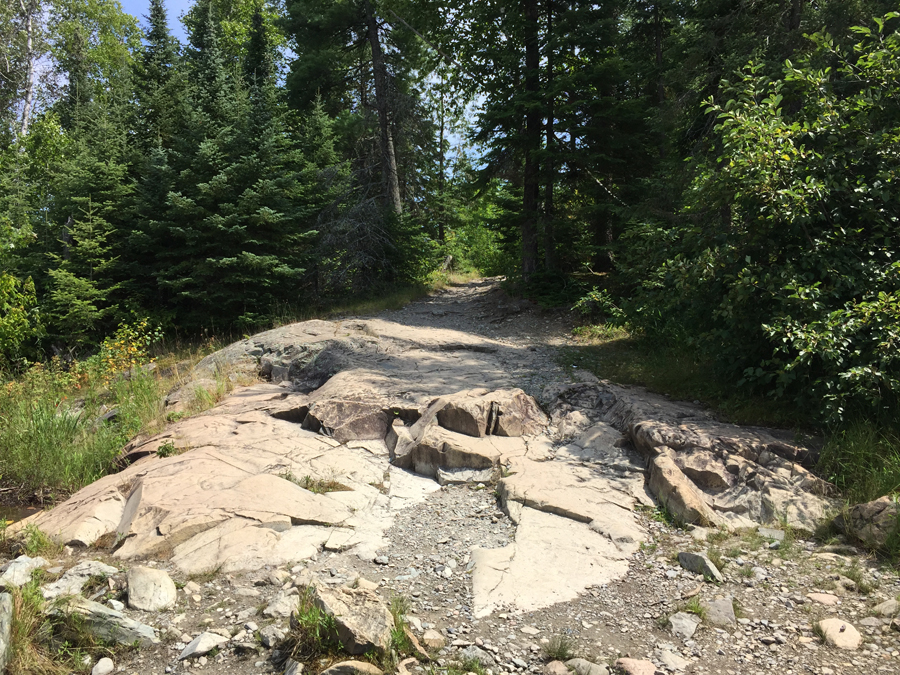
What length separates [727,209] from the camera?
298 inches

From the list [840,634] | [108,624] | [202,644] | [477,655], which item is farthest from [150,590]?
[840,634]

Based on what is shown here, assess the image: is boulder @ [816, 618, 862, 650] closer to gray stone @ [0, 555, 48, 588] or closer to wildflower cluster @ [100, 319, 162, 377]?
gray stone @ [0, 555, 48, 588]

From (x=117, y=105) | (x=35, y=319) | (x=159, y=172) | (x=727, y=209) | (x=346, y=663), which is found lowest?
(x=346, y=663)

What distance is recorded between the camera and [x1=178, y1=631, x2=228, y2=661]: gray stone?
10.5 feet

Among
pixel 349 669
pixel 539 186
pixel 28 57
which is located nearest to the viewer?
pixel 349 669

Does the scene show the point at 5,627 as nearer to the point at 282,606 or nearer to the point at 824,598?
the point at 282,606

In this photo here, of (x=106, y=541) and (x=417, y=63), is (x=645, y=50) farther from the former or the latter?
(x=106, y=541)

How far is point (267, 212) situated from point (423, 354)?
6.73 metres

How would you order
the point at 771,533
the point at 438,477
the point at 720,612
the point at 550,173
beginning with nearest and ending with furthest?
the point at 720,612
the point at 771,533
the point at 438,477
the point at 550,173

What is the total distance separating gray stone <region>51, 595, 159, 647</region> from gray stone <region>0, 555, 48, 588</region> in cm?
39

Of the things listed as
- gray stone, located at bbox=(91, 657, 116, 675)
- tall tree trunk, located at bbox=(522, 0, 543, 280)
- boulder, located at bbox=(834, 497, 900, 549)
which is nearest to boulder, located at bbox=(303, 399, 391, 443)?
gray stone, located at bbox=(91, 657, 116, 675)

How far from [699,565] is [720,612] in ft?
1.67

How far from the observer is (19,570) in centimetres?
379

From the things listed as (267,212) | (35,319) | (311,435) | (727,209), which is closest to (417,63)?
(267,212)
